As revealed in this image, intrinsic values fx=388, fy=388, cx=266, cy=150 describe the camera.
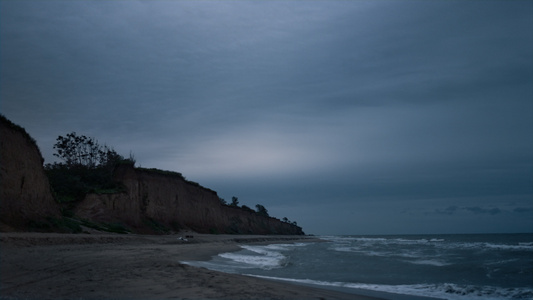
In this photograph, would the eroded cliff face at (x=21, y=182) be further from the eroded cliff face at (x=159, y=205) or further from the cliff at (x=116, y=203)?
the eroded cliff face at (x=159, y=205)

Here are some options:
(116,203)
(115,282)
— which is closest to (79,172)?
(116,203)

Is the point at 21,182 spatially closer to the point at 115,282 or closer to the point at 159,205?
the point at 115,282

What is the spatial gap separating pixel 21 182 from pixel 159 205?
743 inches

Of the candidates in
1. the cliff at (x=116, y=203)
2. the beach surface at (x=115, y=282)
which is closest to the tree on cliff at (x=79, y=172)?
the cliff at (x=116, y=203)

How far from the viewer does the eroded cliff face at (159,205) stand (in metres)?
31.2

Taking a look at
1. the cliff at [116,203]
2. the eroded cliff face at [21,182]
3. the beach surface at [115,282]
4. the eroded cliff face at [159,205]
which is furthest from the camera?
the eroded cliff face at [159,205]

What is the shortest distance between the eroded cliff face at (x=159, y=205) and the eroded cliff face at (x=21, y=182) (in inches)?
266

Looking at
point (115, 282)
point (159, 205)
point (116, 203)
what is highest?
point (159, 205)

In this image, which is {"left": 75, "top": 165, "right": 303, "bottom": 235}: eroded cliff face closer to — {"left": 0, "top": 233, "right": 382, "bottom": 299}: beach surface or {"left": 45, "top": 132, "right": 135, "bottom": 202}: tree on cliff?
{"left": 45, "top": 132, "right": 135, "bottom": 202}: tree on cliff

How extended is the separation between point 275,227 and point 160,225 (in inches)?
1898

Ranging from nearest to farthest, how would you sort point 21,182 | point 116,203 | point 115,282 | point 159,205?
point 115,282 < point 21,182 < point 116,203 < point 159,205

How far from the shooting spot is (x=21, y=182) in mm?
20922

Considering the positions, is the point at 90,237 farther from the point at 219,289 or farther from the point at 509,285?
the point at 509,285

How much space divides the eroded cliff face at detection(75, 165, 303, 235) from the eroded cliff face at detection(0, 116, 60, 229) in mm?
6759
